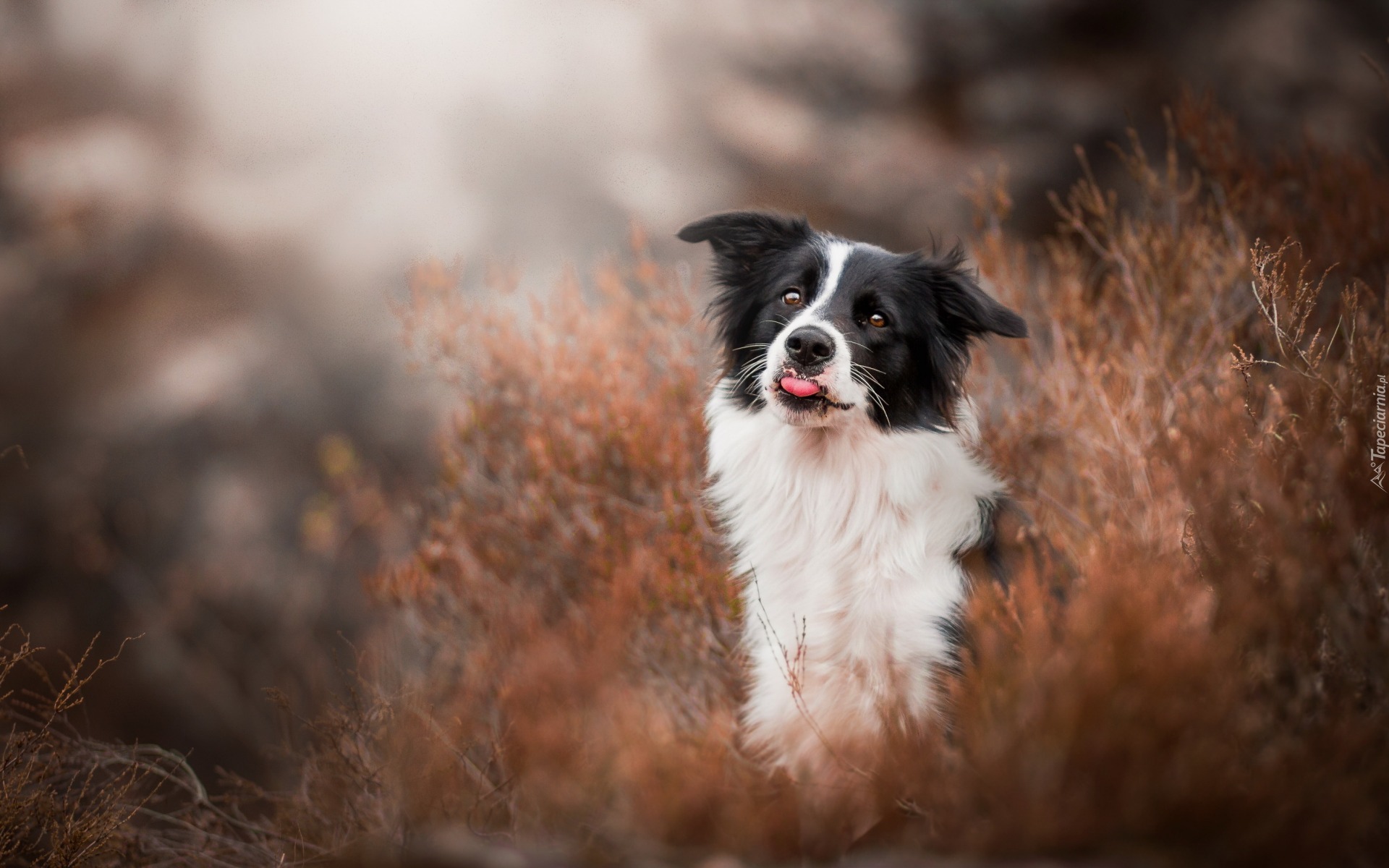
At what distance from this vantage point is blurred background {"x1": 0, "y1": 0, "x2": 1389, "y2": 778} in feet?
28.5

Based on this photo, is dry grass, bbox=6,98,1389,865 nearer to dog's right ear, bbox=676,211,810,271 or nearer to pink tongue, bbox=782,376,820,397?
pink tongue, bbox=782,376,820,397

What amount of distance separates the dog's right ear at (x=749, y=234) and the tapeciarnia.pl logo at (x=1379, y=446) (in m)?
2.06

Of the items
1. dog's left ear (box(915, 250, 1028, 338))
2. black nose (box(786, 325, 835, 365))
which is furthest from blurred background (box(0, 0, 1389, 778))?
black nose (box(786, 325, 835, 365))

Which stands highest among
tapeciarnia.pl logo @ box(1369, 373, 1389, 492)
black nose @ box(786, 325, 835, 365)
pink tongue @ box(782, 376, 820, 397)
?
tapeciarnia.pl logo @ box(1369, 373, 1389, 492)

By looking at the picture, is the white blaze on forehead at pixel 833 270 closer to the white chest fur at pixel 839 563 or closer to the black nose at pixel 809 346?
the black nose at pixel 809 346

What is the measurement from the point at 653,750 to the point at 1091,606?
3.48ft

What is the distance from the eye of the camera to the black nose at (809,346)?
3.00 meters

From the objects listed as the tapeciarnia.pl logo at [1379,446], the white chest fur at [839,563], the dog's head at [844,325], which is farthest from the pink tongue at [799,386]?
the tapeciarnia.pl logo at [1379,446]

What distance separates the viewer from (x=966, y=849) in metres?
1.82

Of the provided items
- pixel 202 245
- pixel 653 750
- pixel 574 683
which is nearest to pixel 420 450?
pixel 202 245

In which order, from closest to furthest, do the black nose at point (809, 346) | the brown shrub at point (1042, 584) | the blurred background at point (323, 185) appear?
the brown shrub at point (1042, 584), the black nose at point (809, 346), the blurred background at point (323, 185)

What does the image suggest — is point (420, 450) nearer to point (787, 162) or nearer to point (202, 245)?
point (202, 245)

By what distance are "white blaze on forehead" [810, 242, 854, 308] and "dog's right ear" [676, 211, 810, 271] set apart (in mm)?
201

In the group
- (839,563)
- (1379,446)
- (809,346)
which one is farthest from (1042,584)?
(809,346)
